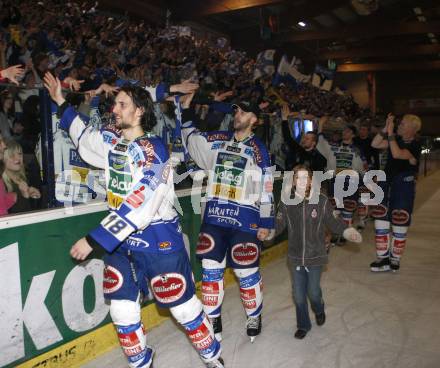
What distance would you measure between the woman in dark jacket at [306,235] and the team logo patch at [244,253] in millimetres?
297

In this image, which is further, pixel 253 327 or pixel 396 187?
pixel 396 187

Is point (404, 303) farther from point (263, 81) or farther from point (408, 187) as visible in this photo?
point (263, 81)

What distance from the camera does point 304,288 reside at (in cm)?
377

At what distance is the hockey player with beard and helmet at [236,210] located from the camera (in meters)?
A: 3.59

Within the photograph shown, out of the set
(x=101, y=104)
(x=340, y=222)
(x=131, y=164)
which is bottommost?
(x=340, y=222)

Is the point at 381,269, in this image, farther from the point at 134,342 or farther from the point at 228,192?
the point at 134,342

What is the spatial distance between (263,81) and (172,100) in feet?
27.5

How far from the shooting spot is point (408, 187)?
5.50 m

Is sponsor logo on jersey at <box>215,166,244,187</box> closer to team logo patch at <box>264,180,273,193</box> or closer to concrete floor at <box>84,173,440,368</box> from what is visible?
team logo patch at <box>264,180,273,193</box>

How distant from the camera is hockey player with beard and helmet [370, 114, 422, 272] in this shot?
17.5 ft

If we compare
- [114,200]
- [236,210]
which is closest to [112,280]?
[114,200]

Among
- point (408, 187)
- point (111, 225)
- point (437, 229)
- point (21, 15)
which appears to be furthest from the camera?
point (437, 229)

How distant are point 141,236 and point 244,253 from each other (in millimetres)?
1180

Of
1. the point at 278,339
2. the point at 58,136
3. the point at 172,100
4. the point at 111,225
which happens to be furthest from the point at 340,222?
the point at 58,136
